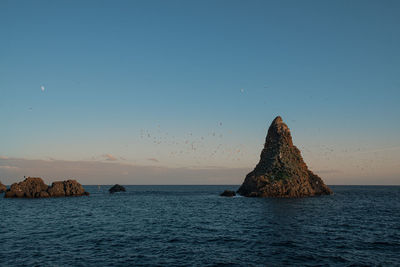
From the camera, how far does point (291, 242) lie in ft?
109

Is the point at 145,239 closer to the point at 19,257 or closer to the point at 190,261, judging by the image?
the point at 190,261

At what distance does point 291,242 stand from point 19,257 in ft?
105

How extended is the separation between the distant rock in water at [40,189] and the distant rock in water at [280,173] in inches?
3375

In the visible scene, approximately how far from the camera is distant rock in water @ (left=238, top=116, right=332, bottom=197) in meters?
104

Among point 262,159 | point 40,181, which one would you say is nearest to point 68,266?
point 262,159

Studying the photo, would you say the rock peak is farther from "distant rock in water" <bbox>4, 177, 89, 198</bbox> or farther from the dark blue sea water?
"distant rock in water" <bbox>4, 177, 89, 198</bbox>

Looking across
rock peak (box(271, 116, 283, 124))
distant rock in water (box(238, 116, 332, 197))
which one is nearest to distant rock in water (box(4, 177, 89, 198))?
distant rock in water (box(238, 116, 332, 197))

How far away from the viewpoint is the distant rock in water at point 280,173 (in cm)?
10381

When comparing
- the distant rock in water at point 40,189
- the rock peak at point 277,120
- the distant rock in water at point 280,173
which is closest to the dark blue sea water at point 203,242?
the distant rock in water at point 280,173

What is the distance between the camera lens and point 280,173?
107688 millimetres

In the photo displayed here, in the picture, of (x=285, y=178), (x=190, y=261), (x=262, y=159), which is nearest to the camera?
(x=190, y=261)

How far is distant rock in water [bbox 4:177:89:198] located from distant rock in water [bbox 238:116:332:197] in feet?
281

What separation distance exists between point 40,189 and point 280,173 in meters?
112

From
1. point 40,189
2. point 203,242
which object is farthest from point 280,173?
point 40,189
